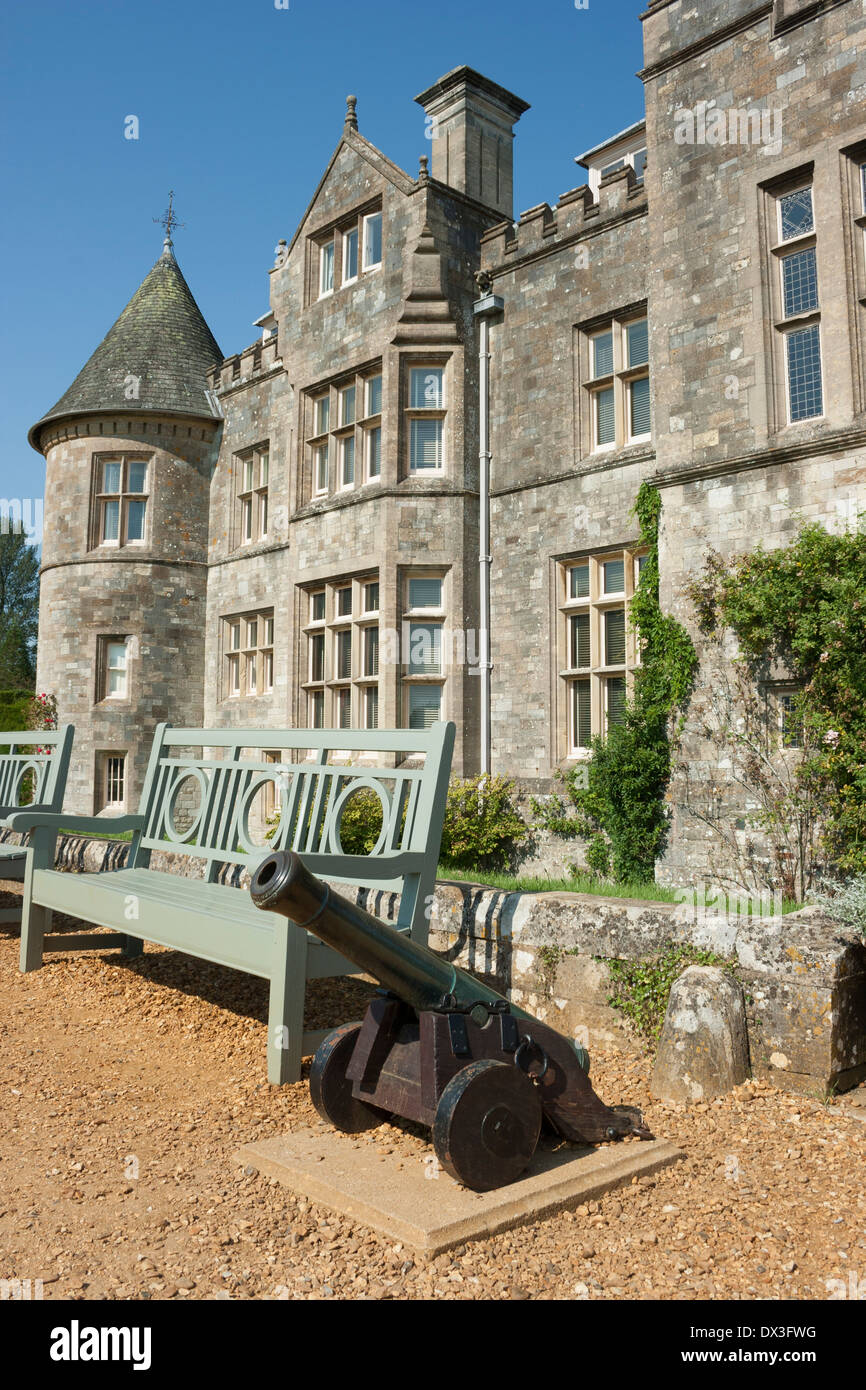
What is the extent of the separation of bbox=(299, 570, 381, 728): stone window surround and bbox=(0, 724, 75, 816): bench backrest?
5.41 meters

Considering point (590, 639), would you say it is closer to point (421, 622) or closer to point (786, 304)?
point (421, 622)

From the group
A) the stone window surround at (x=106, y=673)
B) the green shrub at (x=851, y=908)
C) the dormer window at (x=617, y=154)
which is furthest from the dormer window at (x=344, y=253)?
the green shrub at (x=851, y=908)

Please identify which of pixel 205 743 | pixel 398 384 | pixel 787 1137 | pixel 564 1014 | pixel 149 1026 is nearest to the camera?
pixel 787 1137

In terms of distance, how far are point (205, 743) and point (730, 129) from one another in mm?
7734

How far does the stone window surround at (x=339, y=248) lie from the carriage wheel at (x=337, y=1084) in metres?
12.4

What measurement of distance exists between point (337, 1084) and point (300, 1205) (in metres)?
0.48

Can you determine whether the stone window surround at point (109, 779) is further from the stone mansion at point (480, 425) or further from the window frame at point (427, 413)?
the window frame at point (427, 413)

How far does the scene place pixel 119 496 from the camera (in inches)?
683

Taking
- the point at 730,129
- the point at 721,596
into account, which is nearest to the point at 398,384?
the point at 730,129

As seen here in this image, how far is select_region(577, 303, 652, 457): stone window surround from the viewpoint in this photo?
443 inches

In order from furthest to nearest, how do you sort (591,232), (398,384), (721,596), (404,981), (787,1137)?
(398,384) → (591,232) → (721,596) → (787,1137) → (404,981)

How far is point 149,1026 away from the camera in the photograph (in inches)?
196

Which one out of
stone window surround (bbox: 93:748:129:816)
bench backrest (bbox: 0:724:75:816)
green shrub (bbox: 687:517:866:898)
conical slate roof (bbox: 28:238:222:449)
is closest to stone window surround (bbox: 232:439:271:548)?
conical slate roof (bbox: 28:238:222:449)
